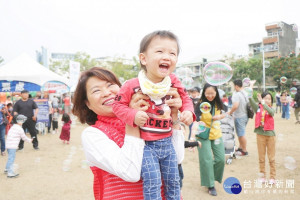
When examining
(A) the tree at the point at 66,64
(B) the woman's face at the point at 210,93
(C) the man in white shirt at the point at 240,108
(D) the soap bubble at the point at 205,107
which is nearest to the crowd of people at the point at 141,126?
(D) the soap bubble at the point at 205,107

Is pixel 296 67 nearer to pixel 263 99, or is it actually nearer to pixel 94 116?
pixel 263 99

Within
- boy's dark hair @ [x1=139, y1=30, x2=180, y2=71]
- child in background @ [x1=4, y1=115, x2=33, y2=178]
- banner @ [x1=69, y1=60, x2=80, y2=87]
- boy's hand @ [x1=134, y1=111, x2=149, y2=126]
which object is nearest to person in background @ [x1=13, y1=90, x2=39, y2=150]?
child in background @ [x1=4, y1=115, x2=33, y2=178]

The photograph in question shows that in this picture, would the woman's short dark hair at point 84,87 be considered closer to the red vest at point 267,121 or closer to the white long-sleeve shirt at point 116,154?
the white long-sleeve shirt at point 116,154

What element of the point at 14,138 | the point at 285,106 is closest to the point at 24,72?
the point at 14,138

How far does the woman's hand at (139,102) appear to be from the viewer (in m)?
1.43

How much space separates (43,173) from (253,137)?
773 centimetres

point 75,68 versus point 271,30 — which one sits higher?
point 271,30

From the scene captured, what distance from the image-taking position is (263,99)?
4.65 meters

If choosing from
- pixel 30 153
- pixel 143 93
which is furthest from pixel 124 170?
pixel 30 153

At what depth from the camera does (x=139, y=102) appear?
144cm

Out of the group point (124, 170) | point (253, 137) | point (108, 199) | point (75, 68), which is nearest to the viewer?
point (124, 170)

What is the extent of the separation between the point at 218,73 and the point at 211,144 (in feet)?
4.50

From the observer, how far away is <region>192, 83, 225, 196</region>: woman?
423 centimetres

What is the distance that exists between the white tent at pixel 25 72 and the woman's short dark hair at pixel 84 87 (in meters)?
9.12
